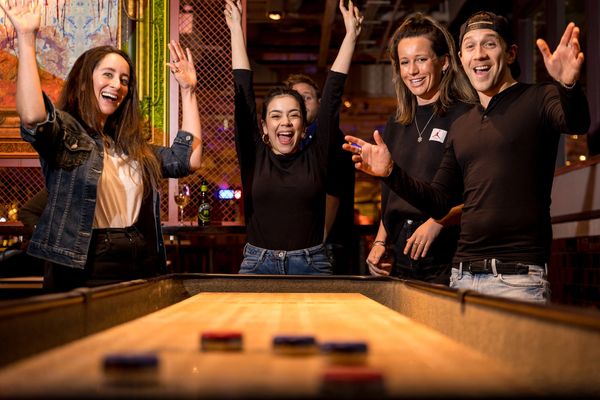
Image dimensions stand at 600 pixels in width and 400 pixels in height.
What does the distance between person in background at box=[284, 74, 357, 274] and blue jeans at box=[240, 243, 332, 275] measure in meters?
0.36

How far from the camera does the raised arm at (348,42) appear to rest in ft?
10.6

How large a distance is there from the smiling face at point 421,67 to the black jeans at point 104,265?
131 cm

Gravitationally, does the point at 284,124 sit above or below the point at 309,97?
below

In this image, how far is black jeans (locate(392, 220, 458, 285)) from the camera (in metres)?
2.79

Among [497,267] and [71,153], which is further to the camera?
[71,153]

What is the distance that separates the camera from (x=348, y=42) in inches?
129

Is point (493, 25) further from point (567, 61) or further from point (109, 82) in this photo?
point (109, 82)

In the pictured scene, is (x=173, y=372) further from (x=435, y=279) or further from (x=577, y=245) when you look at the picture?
(x=577, y=245)

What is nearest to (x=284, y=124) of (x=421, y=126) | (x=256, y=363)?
(x=421, y=126)

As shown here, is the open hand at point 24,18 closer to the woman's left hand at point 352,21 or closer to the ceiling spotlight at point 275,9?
the woman's left hand at point 352,21

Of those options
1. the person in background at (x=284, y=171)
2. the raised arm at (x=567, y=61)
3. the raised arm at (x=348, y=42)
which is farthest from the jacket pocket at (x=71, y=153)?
the raised arm at (x=567, y=61)

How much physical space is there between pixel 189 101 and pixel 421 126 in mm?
1062

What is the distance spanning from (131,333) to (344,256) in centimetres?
253

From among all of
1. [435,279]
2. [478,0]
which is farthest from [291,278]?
[478,0]
